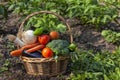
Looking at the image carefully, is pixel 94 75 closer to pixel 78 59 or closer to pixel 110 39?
pixel 78 59

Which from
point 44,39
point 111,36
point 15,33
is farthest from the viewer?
point 15,33

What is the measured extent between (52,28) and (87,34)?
972 millimetres

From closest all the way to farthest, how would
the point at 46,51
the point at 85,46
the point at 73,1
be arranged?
1. the point at 46,51
2. the point at 85,46
3. the point at 73,1

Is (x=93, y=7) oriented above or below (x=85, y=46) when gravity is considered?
above

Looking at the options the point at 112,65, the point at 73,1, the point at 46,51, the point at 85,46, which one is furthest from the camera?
the point at 73,1

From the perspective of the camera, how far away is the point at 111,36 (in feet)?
16.9

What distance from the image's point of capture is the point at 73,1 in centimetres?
539

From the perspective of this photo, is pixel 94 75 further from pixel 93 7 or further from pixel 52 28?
pixel 93 7

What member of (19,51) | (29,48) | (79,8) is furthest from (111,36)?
(19,51)

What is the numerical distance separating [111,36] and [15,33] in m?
1.31

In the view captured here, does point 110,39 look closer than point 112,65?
No

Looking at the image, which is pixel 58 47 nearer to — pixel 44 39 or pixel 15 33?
pixel 44 39

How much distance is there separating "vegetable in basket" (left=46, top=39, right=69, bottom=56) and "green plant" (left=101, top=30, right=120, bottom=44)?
1133 mm

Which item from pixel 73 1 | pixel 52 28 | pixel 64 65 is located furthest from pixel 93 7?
pixel 64 65
